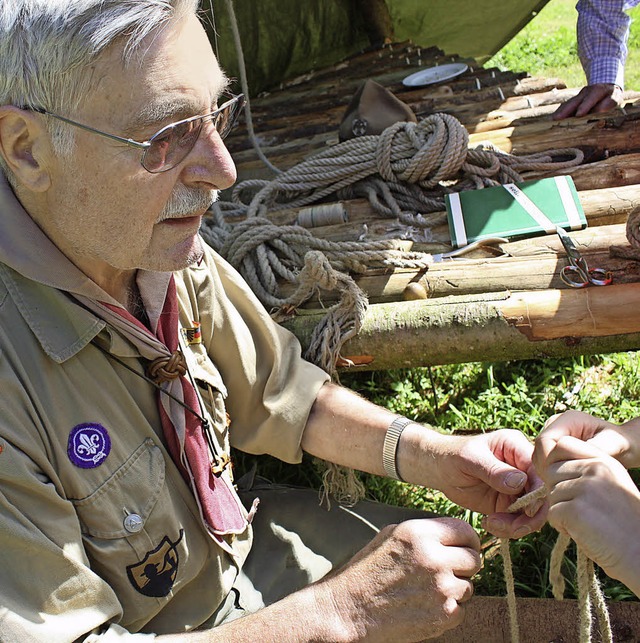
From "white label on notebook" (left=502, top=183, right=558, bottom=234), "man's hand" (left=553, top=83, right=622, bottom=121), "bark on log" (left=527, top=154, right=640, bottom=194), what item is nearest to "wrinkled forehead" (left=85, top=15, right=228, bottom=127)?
"white label on notebook" (left=502, top=183, right=558, bottom=234)

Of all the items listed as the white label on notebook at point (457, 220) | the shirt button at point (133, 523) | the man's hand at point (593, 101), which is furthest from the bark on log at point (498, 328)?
the man's hand at point (593, 101)

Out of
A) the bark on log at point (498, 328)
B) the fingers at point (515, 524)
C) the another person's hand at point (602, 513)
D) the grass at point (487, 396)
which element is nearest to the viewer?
the another person's hand at point (602, 513)

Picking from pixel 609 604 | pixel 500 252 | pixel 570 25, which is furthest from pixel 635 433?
pixel 570 25

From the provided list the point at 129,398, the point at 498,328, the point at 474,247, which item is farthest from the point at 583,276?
the point at 129,398

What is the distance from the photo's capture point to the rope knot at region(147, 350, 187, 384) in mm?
1785

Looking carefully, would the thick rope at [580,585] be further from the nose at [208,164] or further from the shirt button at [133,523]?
the nose at [208,164]

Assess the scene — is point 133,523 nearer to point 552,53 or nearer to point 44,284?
point 44,284

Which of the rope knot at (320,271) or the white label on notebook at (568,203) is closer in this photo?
the rope knot at (320,271)

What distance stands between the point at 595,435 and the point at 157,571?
1031mm

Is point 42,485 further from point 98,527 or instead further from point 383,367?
point 383,367

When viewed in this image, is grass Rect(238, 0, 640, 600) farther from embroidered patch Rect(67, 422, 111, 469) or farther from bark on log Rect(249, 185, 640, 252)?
embroidered patch Rect(67, 422, 111, 469)

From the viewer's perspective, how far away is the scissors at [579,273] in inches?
88.0

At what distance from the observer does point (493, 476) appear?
183 centimetres

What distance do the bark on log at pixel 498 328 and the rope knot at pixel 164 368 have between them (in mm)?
659
